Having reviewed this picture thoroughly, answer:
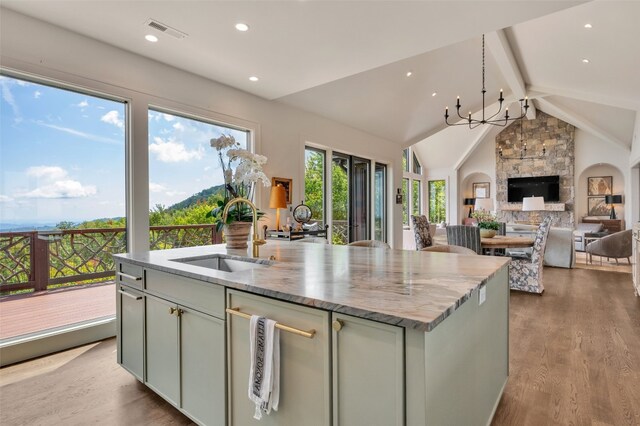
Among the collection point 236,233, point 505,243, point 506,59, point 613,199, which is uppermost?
point 506,59

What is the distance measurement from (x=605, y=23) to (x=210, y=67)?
4514 millimetres

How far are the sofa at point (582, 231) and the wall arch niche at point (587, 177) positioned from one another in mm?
594

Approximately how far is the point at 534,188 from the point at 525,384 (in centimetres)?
1038

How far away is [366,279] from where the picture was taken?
1493 mm

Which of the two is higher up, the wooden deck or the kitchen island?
the kitchen island

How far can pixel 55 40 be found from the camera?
9.36 feet

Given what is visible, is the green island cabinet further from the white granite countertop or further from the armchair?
the armchair

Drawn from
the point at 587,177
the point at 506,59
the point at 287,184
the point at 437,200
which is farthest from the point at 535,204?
the point at 287,184

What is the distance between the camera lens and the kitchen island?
3.40 feet

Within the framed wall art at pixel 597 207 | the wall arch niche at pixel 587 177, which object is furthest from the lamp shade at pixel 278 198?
the framed wall art at pixel 597 207

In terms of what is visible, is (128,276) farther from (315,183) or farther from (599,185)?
(599,185)

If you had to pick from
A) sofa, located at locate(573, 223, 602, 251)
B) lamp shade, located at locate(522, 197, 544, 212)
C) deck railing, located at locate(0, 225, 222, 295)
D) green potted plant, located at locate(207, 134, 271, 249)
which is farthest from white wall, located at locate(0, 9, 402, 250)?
sofa, located at locate(573, 223, 602, 251)

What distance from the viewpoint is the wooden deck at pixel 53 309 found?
9.16ft

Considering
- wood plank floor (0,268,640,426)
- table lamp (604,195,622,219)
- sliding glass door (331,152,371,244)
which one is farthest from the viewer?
table lamp (604,195,622,219)
